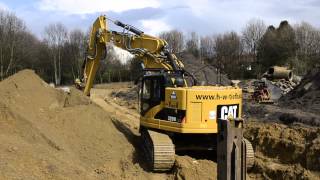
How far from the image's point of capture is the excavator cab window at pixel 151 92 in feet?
39.5

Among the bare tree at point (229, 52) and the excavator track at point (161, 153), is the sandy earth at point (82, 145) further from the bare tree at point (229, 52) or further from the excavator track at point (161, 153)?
the bare tree at point (229, 52)

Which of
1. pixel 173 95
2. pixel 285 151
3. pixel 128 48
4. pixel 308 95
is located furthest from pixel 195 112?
pixel 308 95

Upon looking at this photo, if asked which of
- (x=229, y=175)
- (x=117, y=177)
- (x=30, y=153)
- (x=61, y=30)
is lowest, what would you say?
(x=117, y=177)

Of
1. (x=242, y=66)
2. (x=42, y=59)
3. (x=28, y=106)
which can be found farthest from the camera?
(x=42, y=59)

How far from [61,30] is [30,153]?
64.0 m

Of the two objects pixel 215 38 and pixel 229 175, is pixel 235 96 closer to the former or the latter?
pixel 229 175

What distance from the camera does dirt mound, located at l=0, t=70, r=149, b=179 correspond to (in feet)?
31.6

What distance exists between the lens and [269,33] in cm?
5728

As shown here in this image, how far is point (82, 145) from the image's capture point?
39.4 feet

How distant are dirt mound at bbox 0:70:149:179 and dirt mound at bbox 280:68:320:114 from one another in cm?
1010

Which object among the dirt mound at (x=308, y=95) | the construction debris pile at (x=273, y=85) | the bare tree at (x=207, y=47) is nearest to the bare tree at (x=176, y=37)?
the bare tree at (x=207, y=47)

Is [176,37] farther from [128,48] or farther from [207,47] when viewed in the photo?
[128,48]

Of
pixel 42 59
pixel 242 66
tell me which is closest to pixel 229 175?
pixel 242 66

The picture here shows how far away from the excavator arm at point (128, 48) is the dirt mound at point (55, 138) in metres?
2.04
